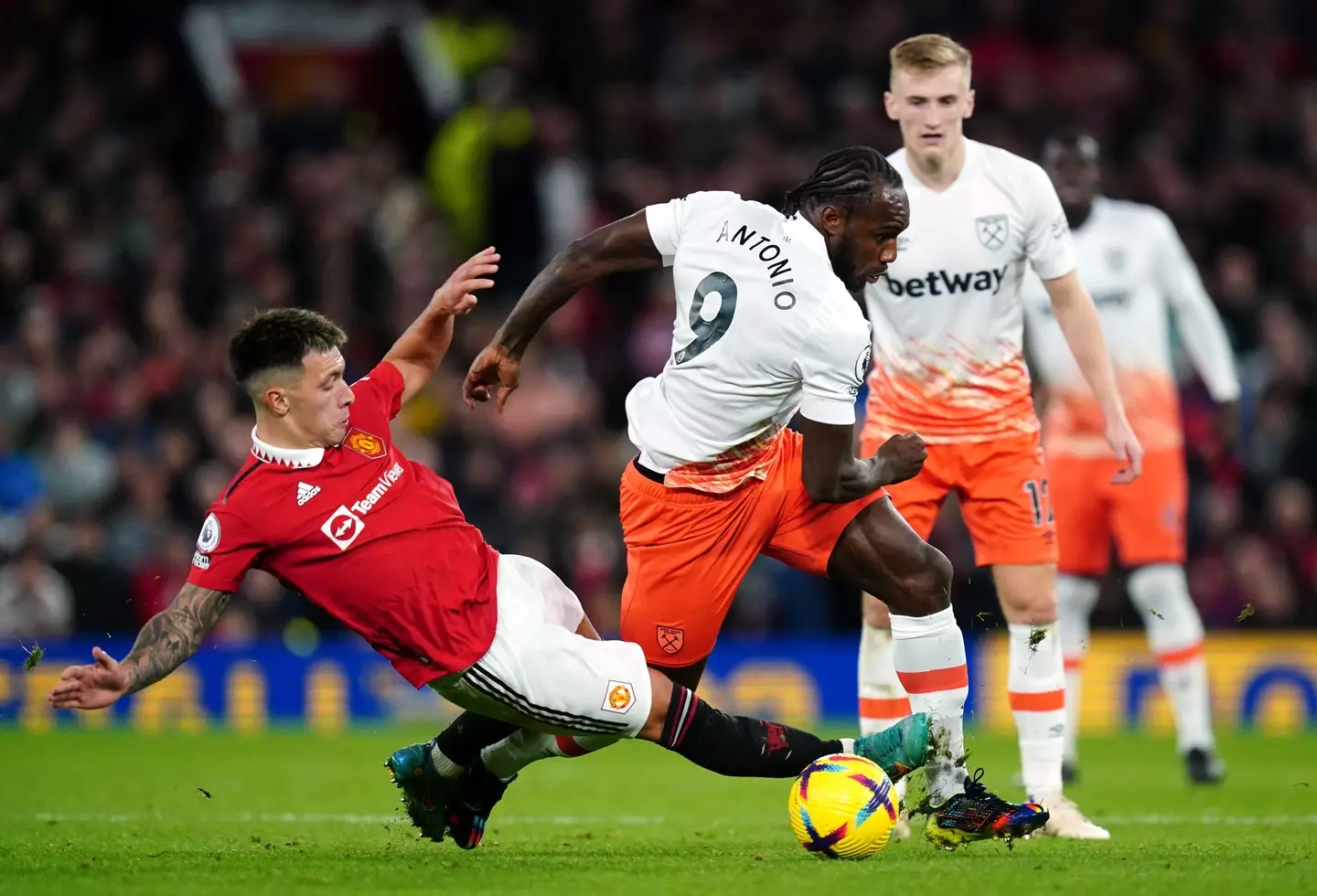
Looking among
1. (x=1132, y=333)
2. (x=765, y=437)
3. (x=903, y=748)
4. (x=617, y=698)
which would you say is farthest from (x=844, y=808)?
(x=1132, y=333)

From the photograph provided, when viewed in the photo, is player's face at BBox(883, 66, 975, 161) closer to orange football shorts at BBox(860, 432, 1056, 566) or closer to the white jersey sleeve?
orange football shorts at BBox(860, 432, 1056, 566)

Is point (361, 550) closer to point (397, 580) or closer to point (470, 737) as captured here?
point (397, 580)

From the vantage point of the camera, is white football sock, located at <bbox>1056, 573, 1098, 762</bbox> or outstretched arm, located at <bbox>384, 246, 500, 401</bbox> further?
white football sock, located at <bbox>1056, 573, 1098, 762</bbox>

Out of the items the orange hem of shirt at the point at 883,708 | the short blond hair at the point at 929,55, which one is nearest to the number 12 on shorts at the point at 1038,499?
the orange hem of shirt at the point at 883,708

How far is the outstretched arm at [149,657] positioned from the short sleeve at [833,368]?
A: 1894 mm

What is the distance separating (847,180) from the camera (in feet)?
20.6

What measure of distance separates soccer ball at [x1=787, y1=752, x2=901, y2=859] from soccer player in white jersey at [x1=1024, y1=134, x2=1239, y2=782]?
367 centimetres

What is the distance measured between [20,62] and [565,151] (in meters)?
5.07

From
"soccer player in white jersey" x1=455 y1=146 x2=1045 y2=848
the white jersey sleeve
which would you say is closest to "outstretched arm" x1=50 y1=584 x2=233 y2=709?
"soccer player in white jersey" x1=455 y1=146 x2=1045 y2=848

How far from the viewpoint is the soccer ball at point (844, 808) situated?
5.96 metres

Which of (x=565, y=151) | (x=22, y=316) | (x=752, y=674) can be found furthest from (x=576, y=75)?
(x=752, y=674)

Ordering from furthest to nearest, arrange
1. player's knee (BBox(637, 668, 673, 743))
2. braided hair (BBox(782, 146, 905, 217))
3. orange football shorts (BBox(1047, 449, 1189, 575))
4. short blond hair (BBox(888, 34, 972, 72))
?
orange football shorts (BBox(1047, 449, 1189, 575)) < short blond hair (BBox(888, 34, 972, 72)) < braided hair (BBox(782, 146, 905, 217)) < player's knee (BBox(637, 668, 673, 743))

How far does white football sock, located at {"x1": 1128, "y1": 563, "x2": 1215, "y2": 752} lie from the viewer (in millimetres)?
9562

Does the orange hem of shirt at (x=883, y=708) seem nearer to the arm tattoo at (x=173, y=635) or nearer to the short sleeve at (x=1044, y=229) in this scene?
the short sleeve at (x=1044, y=229)
